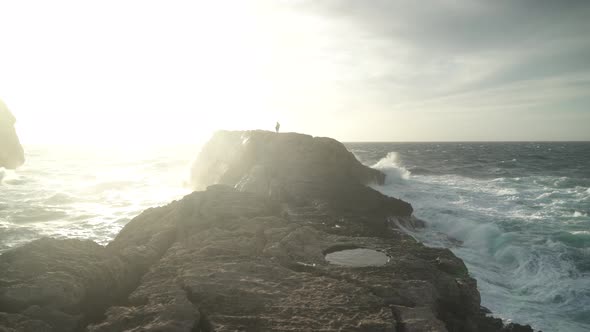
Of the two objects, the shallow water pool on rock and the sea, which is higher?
the shallow water pool on rock

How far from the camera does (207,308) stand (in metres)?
6.66

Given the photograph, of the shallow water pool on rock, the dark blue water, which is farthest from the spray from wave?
the shallow water pool on rock

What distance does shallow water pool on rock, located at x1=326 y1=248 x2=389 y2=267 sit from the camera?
910 centimetres

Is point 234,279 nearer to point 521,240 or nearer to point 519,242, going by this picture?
point 519,242

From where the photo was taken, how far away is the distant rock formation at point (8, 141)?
3897cm

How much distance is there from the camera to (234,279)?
7.59 metres

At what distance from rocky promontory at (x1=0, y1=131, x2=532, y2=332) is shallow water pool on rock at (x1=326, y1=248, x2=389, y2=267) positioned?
57 mm

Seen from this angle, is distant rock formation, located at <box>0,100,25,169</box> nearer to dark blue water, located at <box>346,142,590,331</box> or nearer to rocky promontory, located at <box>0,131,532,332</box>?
rocky promontory, located at <box>0,131,532,332</box>

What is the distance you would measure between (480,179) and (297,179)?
25361mm

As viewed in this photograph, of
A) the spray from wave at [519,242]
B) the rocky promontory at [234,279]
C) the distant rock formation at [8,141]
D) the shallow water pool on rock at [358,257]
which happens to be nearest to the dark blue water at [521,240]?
the spray from wave at [519,242]

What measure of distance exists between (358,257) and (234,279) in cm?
367

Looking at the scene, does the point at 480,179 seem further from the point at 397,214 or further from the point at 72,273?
the point at 72,273

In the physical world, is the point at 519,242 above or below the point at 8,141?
below

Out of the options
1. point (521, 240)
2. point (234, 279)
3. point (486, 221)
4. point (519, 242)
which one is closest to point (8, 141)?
point (234, 279)
